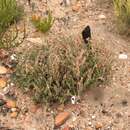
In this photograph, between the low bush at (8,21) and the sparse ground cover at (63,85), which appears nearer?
the sparse ground cover at (63,85)

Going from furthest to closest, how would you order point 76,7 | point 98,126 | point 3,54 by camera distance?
point 76,7, point 3,54, point 98,126

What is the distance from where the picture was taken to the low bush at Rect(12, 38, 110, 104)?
389 cm

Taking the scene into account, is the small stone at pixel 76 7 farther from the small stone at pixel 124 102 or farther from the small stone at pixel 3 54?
the small stone at pixel 124 102

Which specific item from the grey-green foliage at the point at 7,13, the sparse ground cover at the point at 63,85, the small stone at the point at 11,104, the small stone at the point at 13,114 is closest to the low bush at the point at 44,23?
the sparse ground cover at the point at 63,85

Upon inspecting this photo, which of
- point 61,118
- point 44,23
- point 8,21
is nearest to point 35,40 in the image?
point 44,23

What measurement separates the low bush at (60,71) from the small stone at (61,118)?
0.11 metres

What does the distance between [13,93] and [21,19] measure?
0.96 meters

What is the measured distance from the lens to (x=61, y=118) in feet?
12.6

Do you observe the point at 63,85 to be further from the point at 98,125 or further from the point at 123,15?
the point at 123,15

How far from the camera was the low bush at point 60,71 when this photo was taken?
153 inches

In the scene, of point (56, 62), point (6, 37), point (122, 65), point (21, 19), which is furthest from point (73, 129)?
point (21, 19)

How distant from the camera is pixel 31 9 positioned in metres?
4.82

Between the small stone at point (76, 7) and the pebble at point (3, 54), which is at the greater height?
the small stone at point (76, 7)

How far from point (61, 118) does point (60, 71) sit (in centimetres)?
40
